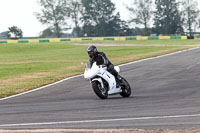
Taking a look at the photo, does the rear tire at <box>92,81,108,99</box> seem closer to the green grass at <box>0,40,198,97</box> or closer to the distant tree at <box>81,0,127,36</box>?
the green grass at <box>0,40,198,97</box>

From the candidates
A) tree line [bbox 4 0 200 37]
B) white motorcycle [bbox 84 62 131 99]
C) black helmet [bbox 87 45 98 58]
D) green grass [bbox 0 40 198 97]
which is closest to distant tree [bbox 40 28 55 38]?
tree line [bbox 4 0 200 37]

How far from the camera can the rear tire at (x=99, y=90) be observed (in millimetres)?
13508

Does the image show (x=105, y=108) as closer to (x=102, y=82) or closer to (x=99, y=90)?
(x=99, y=90)

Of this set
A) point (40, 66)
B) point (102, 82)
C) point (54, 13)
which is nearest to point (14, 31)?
point (54, 13)

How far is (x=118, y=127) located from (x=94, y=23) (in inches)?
5160

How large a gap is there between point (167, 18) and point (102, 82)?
121957 millimetres

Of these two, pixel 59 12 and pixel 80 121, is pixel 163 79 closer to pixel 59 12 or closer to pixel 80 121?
pixel 80 121

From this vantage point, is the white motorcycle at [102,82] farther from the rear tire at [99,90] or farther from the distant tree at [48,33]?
the distant tree at [48,33]

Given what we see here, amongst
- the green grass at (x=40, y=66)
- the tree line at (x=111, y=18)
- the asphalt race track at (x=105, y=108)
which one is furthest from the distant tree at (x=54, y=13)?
the asphalt race track at (x=105, y=108)

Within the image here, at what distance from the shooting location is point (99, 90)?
535 inches

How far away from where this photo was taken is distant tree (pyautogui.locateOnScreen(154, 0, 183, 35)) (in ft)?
433

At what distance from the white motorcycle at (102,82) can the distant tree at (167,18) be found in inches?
4665

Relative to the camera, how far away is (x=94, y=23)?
139 m

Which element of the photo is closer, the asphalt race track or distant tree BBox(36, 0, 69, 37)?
the asphalt race track
